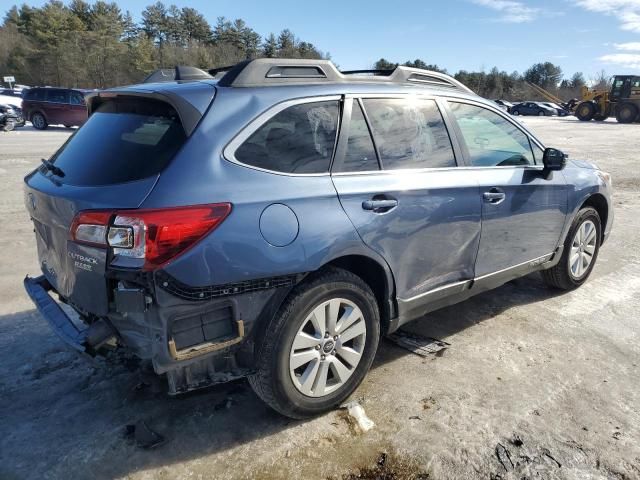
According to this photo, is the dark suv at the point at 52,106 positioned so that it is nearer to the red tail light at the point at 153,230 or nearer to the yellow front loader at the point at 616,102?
the red tail light at the point at 153,230

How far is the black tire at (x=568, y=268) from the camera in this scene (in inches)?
178

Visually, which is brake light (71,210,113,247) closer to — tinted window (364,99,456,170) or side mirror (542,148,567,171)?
tinted window (364,99,456,170)

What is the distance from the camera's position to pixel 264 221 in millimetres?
2389

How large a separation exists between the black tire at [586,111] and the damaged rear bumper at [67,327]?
41271mm

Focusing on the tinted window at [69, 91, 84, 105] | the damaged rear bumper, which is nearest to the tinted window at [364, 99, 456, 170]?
the damaged rear bumper

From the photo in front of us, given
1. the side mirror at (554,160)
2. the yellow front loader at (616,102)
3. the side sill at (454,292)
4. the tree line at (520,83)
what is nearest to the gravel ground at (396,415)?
the side sill at (454,292)

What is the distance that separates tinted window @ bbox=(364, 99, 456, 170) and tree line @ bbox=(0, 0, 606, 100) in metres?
46.5

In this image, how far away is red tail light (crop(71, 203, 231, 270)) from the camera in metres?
2.18

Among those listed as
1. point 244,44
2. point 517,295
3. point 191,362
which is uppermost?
point 244,44

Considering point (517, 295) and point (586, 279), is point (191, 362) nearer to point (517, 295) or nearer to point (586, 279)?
point (517, 295)

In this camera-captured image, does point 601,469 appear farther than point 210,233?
Yes

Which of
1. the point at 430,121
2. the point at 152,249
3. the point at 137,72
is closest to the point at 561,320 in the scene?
the point at 430,121

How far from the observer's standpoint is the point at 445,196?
3.22 metres

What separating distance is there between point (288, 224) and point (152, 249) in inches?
25.5
